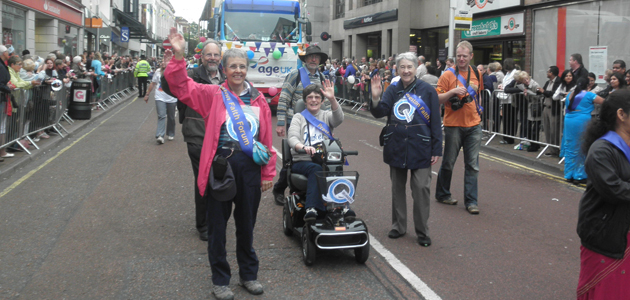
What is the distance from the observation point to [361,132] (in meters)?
15.4

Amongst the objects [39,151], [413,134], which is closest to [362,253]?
[413,134]

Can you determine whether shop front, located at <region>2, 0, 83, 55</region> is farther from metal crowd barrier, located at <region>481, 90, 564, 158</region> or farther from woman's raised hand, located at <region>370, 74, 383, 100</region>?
woman's raised hand, located at <region>370, 74, 383, 100</region>

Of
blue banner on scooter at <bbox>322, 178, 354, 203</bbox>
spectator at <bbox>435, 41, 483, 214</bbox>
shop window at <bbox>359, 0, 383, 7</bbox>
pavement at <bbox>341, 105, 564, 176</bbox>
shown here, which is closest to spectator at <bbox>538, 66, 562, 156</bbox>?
pavement at <bbox>341, 105, 564, 176</bbox>

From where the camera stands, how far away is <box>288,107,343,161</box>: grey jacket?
5684mm

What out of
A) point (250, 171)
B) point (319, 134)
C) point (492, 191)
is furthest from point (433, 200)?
point (250, 171)

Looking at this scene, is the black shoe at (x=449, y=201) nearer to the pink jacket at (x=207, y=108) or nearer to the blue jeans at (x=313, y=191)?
the blue jeans at (x=313, y=191)

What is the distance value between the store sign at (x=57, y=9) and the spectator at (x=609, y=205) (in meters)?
22.3

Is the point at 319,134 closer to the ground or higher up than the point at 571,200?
higher up

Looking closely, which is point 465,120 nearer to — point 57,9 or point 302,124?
point 302,124

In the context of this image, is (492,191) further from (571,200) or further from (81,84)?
(81,84)

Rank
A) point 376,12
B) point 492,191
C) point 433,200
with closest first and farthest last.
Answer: point 433,200, point 492,191, point 376,12

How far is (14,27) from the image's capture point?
21984mm

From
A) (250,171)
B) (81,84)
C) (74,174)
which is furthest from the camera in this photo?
A: (81,84)

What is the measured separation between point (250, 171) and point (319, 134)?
154 cm
